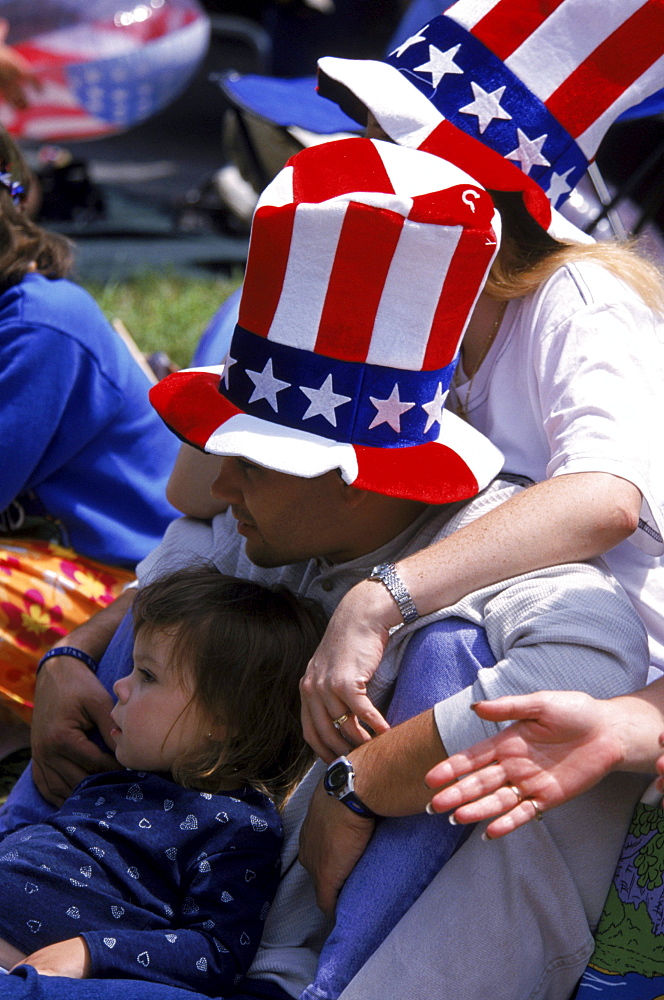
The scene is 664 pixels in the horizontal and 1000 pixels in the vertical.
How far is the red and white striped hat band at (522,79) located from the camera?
1961 millimetres

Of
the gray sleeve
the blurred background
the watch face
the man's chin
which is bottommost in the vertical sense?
the blurred background

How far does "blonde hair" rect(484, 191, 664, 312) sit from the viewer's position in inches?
76.9

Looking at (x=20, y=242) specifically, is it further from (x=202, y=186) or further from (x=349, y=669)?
(x=202, y=186)

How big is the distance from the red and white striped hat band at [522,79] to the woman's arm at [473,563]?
1.86ft

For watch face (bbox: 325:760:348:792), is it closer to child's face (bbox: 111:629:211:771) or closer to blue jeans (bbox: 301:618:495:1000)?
blue jeans (bbox: 301:618:495:1000)

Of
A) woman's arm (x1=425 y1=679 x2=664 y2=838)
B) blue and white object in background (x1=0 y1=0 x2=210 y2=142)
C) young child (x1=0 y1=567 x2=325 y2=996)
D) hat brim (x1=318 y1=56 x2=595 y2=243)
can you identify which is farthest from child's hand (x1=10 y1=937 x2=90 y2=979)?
blue and white object in background (x1=0 y1=0 x2=210 y2=142)

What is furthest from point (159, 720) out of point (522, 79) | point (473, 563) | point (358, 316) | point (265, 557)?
point (522, 79)

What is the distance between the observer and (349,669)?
5.27 feet

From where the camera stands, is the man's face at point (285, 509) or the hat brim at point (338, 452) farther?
the man's face at point (285, 509)

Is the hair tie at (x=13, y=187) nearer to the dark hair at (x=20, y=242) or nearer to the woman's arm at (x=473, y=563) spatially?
the dark hair at (x=20, y=242)

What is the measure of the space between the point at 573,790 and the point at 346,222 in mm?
830

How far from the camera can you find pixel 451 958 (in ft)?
4.96

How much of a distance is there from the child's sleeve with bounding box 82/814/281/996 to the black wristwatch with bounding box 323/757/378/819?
0.70ft

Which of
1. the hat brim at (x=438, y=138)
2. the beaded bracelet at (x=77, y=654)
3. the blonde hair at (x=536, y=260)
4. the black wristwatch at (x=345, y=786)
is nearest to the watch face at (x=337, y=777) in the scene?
the black wristwatch at (x=345, y=786)
